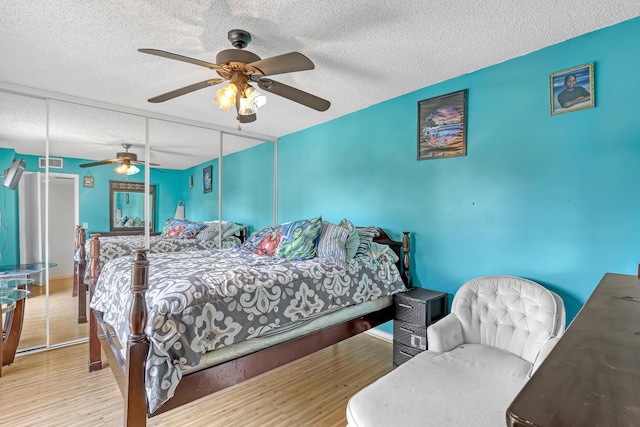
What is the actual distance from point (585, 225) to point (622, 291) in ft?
3.68

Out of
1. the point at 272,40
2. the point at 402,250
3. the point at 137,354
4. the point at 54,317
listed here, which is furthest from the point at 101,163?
the point at 402,250

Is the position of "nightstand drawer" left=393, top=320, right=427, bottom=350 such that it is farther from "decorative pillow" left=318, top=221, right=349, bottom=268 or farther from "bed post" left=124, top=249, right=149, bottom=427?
"bed post" left=124, top=249, right=149, bottom=427

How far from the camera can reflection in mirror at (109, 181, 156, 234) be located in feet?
10.9

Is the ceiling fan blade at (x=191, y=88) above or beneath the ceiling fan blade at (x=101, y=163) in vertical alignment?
above

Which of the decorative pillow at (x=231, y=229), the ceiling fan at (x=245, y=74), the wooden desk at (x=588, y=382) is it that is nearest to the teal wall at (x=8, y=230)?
the decorative pillow at (x=231, y=229)

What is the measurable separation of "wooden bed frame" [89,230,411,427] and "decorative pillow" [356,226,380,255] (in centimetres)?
56

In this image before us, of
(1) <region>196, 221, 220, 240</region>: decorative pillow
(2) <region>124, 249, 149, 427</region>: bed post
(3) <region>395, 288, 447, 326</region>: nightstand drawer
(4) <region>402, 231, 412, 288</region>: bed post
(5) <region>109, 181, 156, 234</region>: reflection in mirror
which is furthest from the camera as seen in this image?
(1) <region>196, 221, 220, 240</region>: decorative pillow

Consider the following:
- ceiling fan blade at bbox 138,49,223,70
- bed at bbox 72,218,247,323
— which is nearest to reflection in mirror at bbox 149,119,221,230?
bed at bbox 72,218,247,323

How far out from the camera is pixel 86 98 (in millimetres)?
3016

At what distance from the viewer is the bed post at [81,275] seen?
3088mm

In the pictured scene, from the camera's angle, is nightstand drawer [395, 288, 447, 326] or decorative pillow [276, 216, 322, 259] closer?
nightstand drawer [395, 288, 447, 326]

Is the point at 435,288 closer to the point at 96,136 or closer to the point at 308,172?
the point at 308,172

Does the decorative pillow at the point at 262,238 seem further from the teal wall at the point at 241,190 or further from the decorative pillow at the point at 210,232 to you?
the teal wall at the point at 241,190

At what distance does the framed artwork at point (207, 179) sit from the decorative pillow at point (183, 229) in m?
0.46
